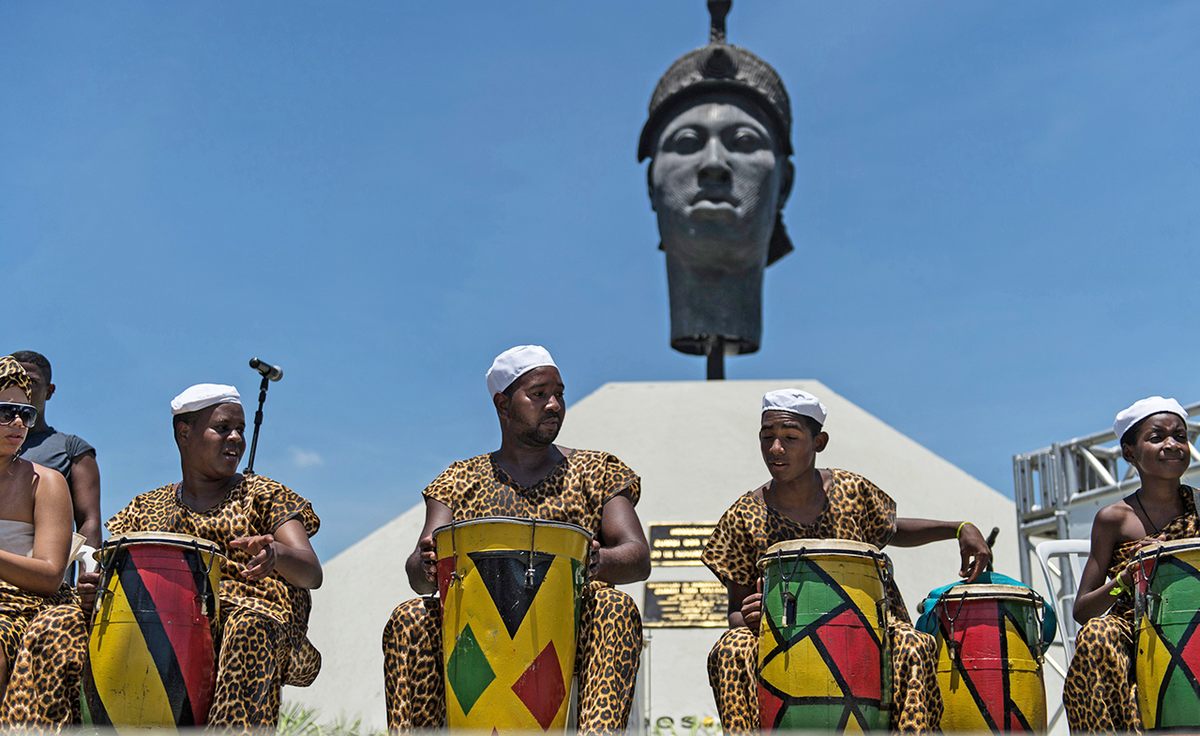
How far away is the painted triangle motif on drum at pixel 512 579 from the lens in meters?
4.22

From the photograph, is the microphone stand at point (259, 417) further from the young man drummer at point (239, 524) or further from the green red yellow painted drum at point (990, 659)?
the green red yellow painted drum at point (990, 659)

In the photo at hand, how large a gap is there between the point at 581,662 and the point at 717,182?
1509 cm

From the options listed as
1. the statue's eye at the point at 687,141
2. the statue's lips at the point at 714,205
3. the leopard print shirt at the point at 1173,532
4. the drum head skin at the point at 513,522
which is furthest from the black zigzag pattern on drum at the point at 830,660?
the statue's eye at the point at 687,141

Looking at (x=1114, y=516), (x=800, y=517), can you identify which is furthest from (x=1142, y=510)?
(x=800, y=517)

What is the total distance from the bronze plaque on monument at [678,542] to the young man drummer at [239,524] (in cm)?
885

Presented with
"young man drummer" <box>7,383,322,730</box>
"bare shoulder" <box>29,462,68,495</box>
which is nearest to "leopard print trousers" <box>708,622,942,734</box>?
"young man drummer" <box>7,383,322,730</box>

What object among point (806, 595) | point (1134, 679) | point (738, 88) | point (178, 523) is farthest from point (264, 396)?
point (738, 88)

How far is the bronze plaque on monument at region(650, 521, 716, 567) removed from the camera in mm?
13688

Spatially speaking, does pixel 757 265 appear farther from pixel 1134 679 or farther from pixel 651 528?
pixel 1134 679

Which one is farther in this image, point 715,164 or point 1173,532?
point 715,164

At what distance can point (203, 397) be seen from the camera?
5004mm

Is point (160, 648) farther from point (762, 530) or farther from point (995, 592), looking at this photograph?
point (995, 592)

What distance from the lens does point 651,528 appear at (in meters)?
14.3

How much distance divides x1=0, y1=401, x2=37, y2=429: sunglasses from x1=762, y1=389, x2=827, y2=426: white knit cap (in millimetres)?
2606
